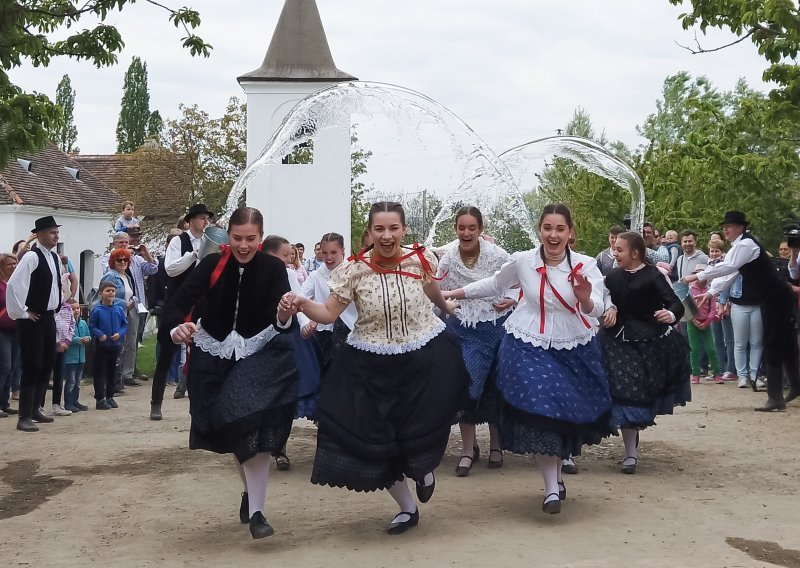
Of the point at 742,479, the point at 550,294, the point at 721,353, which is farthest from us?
the point at 721,353

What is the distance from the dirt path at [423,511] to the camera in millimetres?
6168

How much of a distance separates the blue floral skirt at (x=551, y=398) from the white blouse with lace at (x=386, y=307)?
29.5 inches

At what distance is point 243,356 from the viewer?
6.69m

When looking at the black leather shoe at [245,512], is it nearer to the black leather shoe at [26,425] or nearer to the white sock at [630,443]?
the white sock at [630,443]

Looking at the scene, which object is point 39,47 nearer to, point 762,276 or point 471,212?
point 471,212

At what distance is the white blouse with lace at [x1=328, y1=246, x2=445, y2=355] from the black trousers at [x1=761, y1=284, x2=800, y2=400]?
722cm

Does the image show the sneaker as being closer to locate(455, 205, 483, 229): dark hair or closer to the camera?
locate(455, 205, 483, 229): dark hair

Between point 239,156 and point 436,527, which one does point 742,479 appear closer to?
point 436,527

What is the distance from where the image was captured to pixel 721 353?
16.2 metres

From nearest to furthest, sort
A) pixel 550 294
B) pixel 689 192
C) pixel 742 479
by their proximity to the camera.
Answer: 1. pixel 550 294
2. pixel 742 479
3. pixel 689 192

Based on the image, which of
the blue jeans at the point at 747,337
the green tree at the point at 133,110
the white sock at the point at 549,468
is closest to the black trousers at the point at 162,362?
the white sock at the point at 549,468

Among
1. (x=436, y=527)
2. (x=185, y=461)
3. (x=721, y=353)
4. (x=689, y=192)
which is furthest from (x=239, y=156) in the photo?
(x=436, y=527)

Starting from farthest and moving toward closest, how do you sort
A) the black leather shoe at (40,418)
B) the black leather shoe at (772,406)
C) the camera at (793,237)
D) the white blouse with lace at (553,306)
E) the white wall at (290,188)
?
the white wall at (290,188) < the camera at (793,237) < the black leather shoe at (772,406) < the black leather shoe at (40,418) < the white blouse with lace at (553,306)

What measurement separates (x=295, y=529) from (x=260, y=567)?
0.97m
